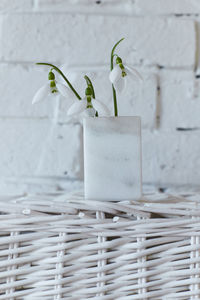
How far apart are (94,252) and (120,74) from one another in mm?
253

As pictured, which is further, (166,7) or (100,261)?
(166,7)

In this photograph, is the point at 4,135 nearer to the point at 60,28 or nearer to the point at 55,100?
the point at 55,100

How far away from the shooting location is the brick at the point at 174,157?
2.62ft

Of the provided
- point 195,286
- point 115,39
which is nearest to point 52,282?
point 195,286

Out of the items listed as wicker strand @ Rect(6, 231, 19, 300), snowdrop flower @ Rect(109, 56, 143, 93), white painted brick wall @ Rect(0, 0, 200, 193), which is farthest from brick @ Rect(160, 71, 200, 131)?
wicker strand @ Rect(6, 231, 19, 300)

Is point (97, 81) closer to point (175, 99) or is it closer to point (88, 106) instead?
point (175, 99)

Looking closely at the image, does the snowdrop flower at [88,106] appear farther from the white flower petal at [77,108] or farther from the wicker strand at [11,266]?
the wicker strand at [11,266]

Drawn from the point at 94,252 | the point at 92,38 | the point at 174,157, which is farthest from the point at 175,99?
the point at 94,252

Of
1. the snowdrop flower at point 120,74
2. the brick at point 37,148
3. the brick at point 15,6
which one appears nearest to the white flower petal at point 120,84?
the snowdrop flower at point 120,74

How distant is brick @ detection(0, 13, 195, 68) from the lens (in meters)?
0.80

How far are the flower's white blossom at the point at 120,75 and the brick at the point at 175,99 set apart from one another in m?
0.30

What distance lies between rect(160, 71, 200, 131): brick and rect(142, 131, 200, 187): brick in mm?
30

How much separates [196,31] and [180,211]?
1.62 ft

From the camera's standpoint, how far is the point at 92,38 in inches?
31.6
